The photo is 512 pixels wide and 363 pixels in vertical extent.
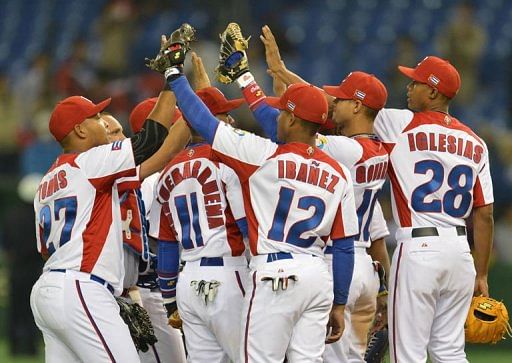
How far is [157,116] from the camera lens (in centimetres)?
786

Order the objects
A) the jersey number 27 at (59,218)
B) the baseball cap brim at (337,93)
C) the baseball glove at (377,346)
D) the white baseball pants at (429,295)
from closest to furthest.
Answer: the jersey number 27 at (59,218) → the white baseball pants at (429,295) → the baseball cap brim at (337,93) → the baseball glove at (377,346)

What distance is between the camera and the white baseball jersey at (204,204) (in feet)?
26.1

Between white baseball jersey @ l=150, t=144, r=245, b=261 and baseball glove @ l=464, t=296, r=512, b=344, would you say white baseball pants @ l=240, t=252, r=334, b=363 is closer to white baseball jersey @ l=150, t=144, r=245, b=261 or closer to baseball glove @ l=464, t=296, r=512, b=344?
white baseball jersey @ l=150, t=144, r=245, b=261

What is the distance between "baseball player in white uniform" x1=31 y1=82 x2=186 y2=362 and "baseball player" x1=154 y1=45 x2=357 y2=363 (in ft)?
1.74

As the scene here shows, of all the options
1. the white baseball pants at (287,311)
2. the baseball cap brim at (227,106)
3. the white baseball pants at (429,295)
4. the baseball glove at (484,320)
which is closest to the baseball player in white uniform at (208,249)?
the baseball cap brim at (227,106)

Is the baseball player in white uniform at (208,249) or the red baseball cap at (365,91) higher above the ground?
the red baseball cap at (365,91)

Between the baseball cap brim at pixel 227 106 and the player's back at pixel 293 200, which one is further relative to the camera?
the baseball cap brim at pixel 227 106

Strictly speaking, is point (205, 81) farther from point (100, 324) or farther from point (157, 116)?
point (100, 324)

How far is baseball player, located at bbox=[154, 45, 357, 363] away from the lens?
7387 mm

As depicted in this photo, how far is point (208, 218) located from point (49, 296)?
1.07 metres

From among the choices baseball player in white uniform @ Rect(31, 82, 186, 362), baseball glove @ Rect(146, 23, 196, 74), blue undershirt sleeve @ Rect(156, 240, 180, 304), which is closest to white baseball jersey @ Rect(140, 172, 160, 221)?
blue undershirt sleeve @ Rect(156, 240, 180, 304)

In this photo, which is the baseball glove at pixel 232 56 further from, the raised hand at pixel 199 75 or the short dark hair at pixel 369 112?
the short dark hair at pixel 369 112

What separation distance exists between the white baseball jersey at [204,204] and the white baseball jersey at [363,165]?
0.67 metres

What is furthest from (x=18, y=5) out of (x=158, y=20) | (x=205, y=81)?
(x=205, y=81)
